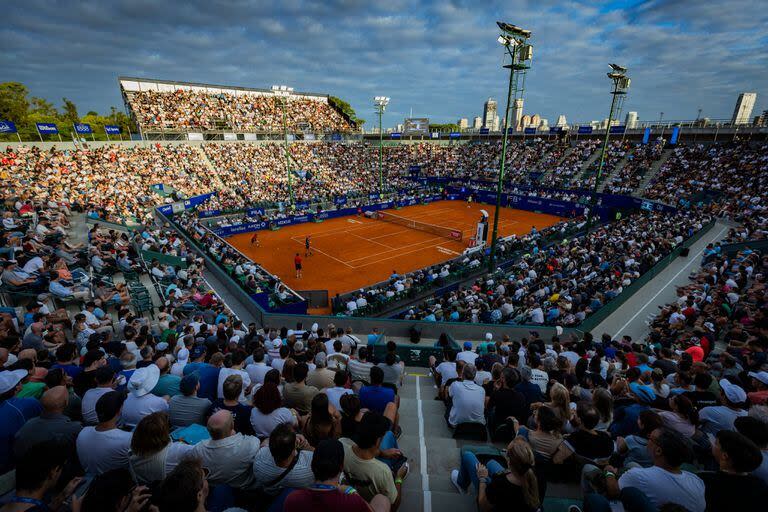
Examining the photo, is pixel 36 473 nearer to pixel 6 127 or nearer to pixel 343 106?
pixel 6 127

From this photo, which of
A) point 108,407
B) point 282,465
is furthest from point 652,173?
point 108,407

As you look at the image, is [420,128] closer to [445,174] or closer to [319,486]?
[445,174]

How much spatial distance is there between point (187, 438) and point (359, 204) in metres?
40.6

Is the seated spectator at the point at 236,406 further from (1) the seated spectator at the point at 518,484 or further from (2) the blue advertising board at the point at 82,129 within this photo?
(2) the blue advertising board at the point at 82,129

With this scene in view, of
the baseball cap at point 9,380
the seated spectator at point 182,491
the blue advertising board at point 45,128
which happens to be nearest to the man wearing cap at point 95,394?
the baseball cap at point 9,380

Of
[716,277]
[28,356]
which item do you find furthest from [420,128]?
[28,356]

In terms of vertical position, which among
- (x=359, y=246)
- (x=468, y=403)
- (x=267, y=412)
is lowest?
(x=359, y=246)

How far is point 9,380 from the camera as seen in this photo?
183 inches

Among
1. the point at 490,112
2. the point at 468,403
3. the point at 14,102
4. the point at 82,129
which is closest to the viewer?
the point at 468,403

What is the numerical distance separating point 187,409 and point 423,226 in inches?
1315

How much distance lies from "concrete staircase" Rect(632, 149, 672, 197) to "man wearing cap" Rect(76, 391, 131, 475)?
47.4 m

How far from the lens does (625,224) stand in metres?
27.1

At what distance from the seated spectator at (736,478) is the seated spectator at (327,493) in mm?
3254

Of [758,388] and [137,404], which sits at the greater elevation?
[137,404]
